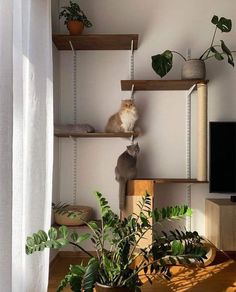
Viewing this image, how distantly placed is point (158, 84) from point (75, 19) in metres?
0.83

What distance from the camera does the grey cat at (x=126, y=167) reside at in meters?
2.54

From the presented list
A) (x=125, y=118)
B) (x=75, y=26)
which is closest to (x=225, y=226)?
(x=125, y=118)

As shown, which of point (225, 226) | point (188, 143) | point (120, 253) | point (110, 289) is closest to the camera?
point (110, 289)

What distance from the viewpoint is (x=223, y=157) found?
2.70 metres

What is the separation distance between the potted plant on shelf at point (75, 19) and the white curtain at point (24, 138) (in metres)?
0.58

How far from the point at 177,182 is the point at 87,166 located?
2.51ft

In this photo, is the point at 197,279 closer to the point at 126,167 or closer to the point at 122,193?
the point at 122,193

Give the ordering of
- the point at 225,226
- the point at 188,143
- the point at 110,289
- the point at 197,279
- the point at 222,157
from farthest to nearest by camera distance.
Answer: the point at 188,143 < the point at 222,157 < the point at 225,226 < the point at 197,279 < the point at 110,289

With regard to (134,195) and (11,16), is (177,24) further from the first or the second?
(11,16)

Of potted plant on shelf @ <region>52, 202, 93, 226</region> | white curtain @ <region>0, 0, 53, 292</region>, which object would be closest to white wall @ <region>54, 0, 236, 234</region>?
potted plant on shelf @ <region>52, 202, 93, 226</region>

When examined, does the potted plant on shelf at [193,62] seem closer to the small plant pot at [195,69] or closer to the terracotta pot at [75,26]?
the small plant pot at [195,69]

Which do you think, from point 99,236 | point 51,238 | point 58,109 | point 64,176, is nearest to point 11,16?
point 51,238

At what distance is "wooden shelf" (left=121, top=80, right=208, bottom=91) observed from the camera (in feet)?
8.39

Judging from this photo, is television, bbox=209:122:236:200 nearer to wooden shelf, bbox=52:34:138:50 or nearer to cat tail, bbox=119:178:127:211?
cat tail, bbox=119:178:127:211
